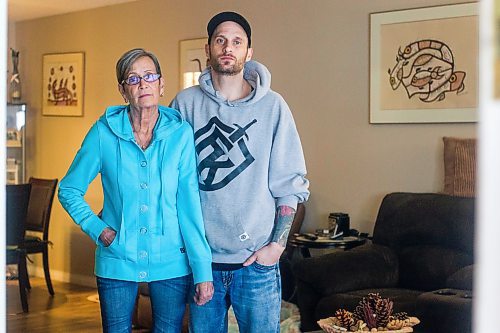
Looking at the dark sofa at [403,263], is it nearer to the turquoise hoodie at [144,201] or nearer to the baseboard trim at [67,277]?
the turquoise hoodie at [144,201]

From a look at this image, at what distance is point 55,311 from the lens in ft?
19.0

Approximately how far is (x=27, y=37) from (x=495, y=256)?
7.23 meters

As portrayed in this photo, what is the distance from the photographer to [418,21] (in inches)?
189

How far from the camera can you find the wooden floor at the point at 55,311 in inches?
209

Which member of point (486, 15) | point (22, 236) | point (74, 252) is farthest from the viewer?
point (74, 252)

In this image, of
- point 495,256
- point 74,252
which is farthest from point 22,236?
point 495,256

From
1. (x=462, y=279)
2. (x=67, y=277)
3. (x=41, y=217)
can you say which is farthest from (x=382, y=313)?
(x=67, y=277)

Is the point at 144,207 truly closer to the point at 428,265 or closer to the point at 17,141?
the point at 428,265

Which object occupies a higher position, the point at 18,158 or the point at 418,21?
the point at 418,21

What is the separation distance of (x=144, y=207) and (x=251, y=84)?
1.60 ft

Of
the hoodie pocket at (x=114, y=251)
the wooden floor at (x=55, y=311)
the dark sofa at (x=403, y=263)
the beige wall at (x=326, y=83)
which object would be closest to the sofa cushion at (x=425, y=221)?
the dark sofa at (x=403, y=263)

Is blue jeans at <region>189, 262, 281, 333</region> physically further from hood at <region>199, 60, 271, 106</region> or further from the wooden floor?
the wooden floor

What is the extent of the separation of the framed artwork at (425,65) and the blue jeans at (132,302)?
8.88 feet

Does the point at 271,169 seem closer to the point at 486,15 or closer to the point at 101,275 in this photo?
the point at 101,275
